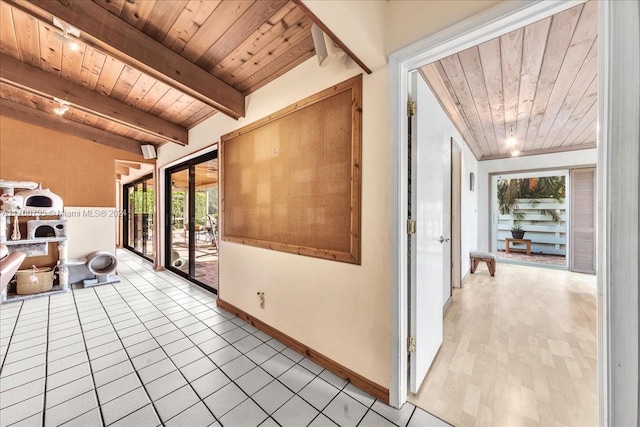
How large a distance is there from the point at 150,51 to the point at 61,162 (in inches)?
137

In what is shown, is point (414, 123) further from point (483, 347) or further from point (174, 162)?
point (174, 162)

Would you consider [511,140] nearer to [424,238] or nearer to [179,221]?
[424,238]

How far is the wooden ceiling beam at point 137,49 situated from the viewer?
1473mm

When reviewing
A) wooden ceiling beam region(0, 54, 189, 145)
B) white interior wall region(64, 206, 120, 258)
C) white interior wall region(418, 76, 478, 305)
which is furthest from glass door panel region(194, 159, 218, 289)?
white interior wall region(418, 76, 478, 305)

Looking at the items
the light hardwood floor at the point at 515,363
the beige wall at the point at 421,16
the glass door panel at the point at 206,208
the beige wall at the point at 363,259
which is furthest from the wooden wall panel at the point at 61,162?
the light hardwood floor at the point at 515,363

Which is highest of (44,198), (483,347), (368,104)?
(368,104)

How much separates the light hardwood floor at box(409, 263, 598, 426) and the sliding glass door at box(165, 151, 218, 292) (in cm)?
295

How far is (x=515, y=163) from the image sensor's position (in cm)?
486

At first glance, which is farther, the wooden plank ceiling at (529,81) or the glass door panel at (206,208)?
the glass door panel at (206,208)

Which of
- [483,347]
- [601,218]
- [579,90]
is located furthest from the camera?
[579,90]

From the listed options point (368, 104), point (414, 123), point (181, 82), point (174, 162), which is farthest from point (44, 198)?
point (414, 123)

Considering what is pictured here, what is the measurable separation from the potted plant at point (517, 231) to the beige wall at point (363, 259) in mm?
6911

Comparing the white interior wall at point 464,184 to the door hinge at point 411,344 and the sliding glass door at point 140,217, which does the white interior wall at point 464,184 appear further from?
the sliding glass door at point 140,217

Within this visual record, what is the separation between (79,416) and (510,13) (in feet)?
9.73
